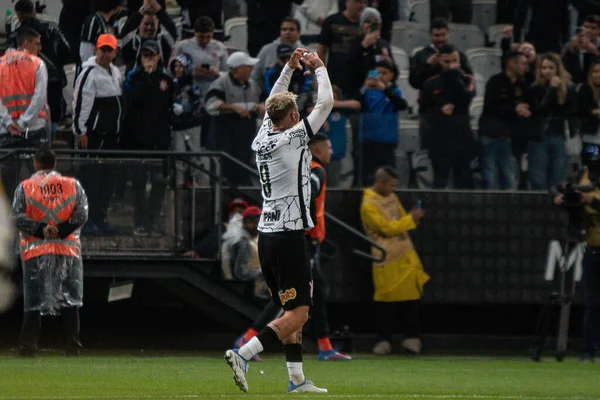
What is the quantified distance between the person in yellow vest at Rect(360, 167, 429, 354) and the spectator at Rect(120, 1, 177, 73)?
127 inches

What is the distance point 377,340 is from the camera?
1603 centimetres

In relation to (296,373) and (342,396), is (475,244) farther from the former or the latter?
(342,396)

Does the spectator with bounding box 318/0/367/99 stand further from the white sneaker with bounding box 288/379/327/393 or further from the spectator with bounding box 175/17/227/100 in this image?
the white sneaker with bounding box 288/379/327/393

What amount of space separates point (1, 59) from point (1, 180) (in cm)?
154

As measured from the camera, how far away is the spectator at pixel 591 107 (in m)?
16.2

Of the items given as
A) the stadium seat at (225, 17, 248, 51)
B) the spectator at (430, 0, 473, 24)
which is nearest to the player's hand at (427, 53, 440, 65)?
the stadium seat at (225, 17, 248, 51)

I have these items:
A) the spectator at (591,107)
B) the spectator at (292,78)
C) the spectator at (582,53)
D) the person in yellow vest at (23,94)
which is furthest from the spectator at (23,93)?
the spectator at (582,53)

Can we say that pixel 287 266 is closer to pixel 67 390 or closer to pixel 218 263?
pixel 67 390

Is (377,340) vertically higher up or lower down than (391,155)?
lower down

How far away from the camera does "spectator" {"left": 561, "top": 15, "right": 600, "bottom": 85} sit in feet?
59.0

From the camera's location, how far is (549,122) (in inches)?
639

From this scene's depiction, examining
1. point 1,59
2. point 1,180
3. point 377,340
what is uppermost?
point 1,59

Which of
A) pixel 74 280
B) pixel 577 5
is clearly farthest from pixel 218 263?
pixel 577 5

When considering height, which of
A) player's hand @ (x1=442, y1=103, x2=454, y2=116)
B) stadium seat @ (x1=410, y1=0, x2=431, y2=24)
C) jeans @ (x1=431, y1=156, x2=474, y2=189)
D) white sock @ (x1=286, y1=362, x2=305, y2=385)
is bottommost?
white sock @ (x1=286, y1=362, x2=305, y2=385)
